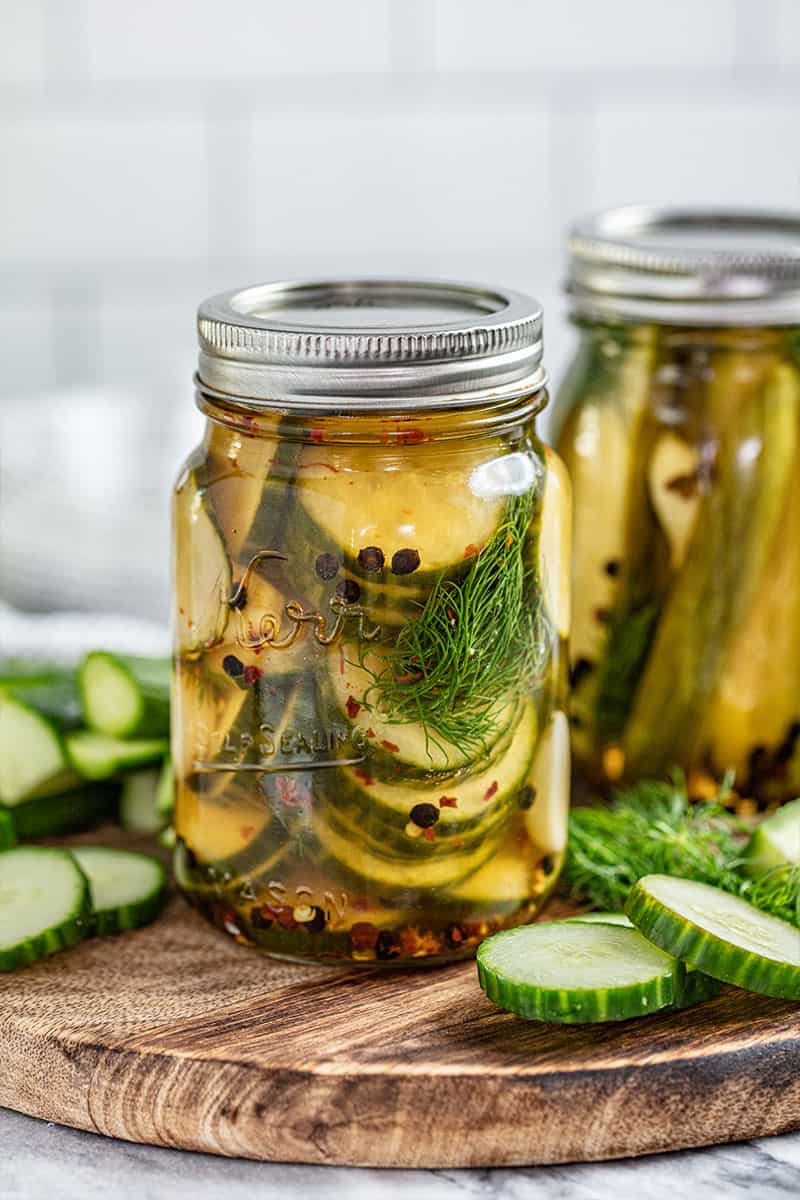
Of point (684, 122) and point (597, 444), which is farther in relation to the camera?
point (684, 122)

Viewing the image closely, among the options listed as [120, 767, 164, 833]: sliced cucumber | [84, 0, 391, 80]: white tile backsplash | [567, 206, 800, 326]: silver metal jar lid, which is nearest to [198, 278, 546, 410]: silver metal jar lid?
[567, 206, 800, 326]: silver metal jar lid

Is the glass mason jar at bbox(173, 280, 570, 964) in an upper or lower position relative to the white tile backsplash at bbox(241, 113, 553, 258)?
lower

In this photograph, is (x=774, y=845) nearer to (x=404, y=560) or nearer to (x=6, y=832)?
(x=404, y=560)

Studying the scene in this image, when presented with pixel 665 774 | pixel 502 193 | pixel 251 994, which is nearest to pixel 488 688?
pixel 251 994

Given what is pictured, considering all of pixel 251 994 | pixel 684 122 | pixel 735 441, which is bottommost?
pixel 251 994

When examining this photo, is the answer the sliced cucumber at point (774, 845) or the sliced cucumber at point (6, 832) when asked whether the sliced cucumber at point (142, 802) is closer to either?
the sliced cucumber at point (6, 832)

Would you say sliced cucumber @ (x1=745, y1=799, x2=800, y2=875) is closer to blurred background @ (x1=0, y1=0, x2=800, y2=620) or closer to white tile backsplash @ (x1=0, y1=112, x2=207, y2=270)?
blurred background @ (x1=0, y1=0, x2=800, y2=620)

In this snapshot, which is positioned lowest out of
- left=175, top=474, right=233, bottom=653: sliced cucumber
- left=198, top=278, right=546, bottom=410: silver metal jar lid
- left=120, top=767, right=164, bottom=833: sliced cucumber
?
left=120, top=767, right=164, bottom=833: sliced cucumber

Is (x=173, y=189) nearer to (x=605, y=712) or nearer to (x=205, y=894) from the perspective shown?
(x=605, y=712)

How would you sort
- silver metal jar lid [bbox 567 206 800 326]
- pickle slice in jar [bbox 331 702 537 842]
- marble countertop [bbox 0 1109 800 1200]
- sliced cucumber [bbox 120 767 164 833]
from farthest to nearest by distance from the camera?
sliced cucumber [bbox 120 767 164 833]
silver metal jar lid [bbox 567 206 800 326]
pickle slice in jar [bbox 331 702 537 842]
marble countertop [bbox 0 1109 800 1200]
